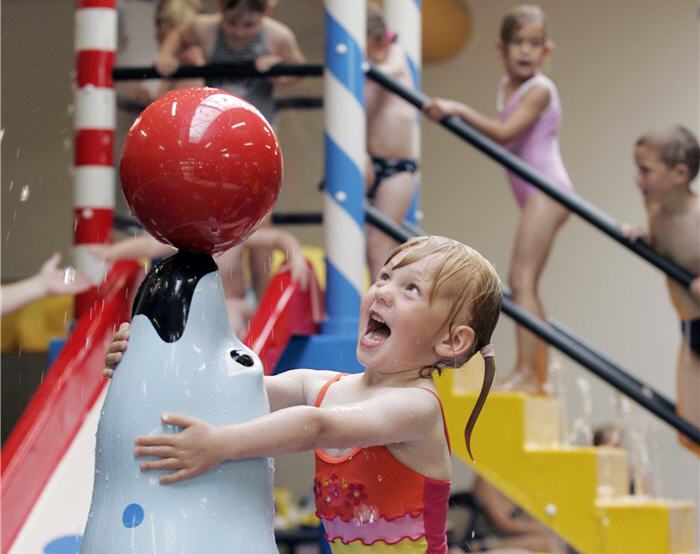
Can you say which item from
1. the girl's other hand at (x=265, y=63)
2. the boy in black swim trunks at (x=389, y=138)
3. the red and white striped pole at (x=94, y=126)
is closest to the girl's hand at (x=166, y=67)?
the red and white striped pole at (x=94, y=126)

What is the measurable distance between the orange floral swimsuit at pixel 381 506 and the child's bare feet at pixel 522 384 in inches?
92.5

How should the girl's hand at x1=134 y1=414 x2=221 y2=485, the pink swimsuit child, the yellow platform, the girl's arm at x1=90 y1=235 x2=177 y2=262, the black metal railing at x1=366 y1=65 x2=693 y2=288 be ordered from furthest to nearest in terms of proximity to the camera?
the pink swimsuit child
the yellow platform
the black metal railing at x1=366 y1=65 x2=693 y2=288
the girl's arm at x1=90 y1=235 x2=177 y2=262
the girl's hand at x1=134 y1=414 x2=221 y2=485

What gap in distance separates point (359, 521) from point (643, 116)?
5.57 metres

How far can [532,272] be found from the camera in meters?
3.84

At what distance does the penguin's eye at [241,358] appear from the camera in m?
1.35

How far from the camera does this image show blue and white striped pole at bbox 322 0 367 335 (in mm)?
3006

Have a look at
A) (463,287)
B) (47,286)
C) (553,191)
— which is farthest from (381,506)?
(553,191)

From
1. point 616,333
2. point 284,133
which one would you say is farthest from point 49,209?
point 284,133

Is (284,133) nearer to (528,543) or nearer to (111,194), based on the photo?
(111,194)

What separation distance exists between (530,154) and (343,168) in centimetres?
108

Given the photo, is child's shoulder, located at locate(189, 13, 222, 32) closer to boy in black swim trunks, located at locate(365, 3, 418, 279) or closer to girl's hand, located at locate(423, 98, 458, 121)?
boy in black swim trunks, located at locate(365, 3, 418, 279)

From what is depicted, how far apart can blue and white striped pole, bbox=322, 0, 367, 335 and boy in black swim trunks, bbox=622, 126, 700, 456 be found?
900 millimetres

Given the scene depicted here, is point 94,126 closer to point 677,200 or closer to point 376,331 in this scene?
point 677,200

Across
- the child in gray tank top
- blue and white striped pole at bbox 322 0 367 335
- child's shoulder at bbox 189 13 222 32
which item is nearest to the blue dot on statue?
blue and white striped pole at bbox 322 0 367 335
